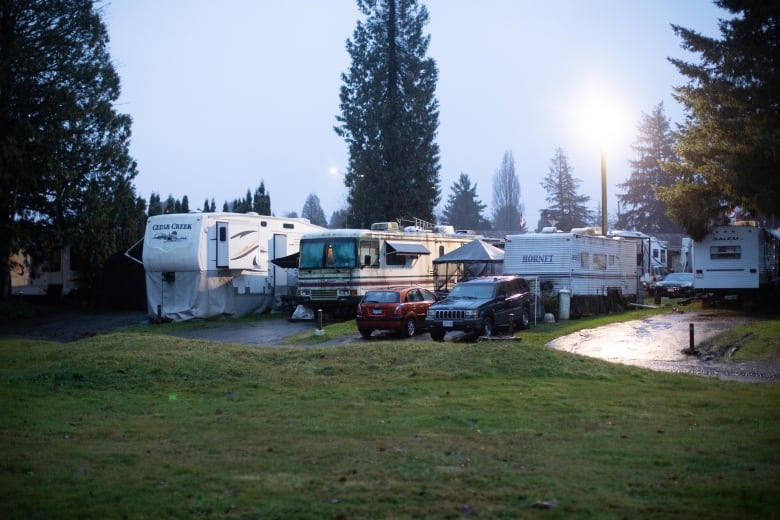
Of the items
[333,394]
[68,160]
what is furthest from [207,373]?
[68,160]

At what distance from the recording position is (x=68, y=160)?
36.0 meters

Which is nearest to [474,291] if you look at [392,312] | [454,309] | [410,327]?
[454,309]

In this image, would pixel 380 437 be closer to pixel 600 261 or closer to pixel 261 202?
pixel 600 261

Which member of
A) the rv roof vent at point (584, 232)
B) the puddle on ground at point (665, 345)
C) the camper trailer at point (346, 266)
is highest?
the rv roof vent at point (584, 232)

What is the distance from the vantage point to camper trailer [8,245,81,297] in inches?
1505

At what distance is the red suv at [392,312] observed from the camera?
23.1 meters

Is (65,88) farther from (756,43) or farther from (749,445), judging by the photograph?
(749,445)

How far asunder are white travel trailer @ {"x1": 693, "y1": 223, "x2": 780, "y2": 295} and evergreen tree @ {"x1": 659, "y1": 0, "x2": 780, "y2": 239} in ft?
2.12

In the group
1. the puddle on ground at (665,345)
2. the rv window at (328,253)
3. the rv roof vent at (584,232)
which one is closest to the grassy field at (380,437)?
the puddle on ground at (665,345)

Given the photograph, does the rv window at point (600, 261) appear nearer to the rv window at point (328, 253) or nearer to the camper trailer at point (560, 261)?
the camper trailer at point (560, 261)

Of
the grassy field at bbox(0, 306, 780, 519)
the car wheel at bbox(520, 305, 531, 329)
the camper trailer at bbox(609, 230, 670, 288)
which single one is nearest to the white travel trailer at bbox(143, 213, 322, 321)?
the car wheel at bbox(520, 305, 531, 329)

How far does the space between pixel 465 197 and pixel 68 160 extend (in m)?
67.2

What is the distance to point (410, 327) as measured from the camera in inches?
938

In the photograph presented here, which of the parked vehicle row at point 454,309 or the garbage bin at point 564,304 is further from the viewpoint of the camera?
the garbage bin at point 564,304
